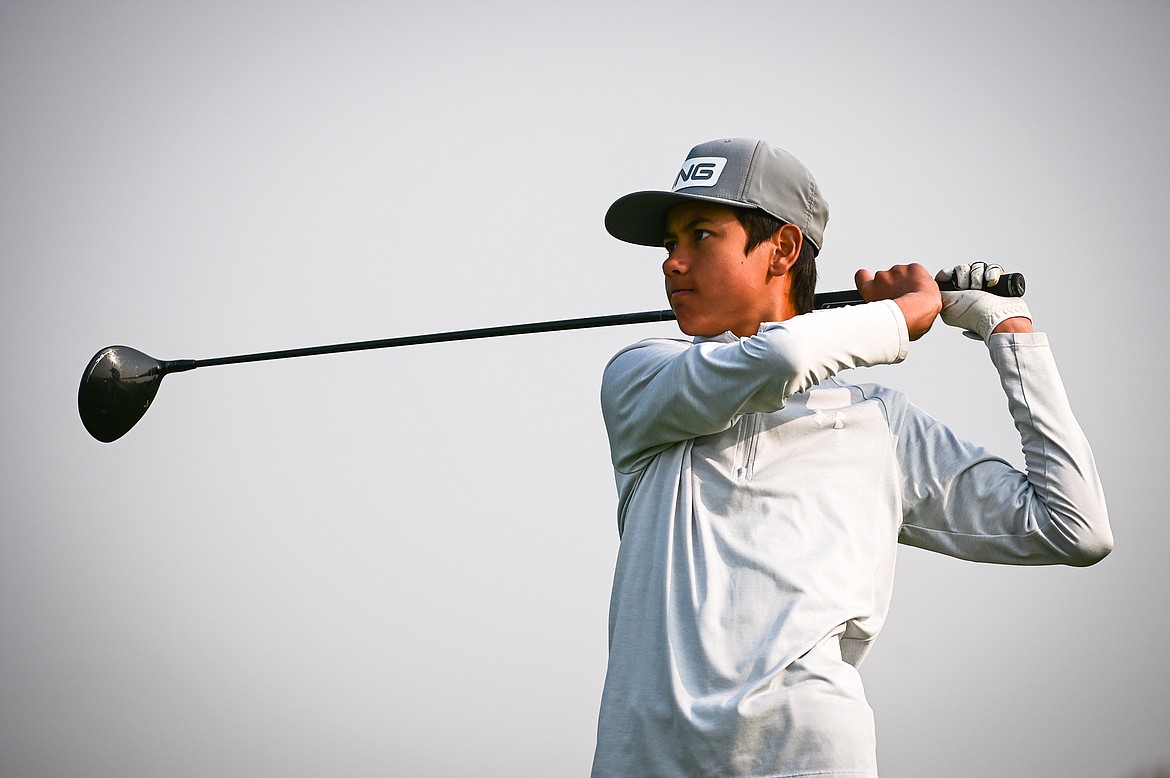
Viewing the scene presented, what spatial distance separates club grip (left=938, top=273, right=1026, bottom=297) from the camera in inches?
81.2

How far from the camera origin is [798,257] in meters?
2.15

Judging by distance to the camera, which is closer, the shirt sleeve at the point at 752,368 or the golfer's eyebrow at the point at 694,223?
the shirt sleeve at the point at 752,368

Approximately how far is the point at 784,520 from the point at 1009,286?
58 centimetres

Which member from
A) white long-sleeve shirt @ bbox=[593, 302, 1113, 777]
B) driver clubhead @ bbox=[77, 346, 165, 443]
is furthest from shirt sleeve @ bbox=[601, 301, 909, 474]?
driver clubhead @ bbox=[77, 346, 165, 443]

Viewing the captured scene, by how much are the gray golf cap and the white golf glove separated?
25cm

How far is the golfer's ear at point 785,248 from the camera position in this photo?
2117 mm

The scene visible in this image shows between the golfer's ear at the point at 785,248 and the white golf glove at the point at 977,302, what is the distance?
0.24 meters

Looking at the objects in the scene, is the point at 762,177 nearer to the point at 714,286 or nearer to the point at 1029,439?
the point at 714,286

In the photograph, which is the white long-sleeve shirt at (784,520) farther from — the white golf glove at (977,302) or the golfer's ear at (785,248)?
the golfer's ear at (785,248)

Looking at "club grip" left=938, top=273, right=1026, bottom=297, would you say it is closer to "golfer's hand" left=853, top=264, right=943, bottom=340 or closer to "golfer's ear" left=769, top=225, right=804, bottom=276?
"golfer's hand" left=853, top=264, right=943, bottom=340

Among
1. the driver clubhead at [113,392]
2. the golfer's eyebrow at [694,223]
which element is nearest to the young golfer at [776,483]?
the golfer's eyebrow at [694,223]

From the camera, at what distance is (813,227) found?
219cm

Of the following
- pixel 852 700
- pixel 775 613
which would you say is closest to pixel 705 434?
pixel 775 613

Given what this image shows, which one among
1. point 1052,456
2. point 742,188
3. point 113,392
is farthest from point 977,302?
point 113,392
